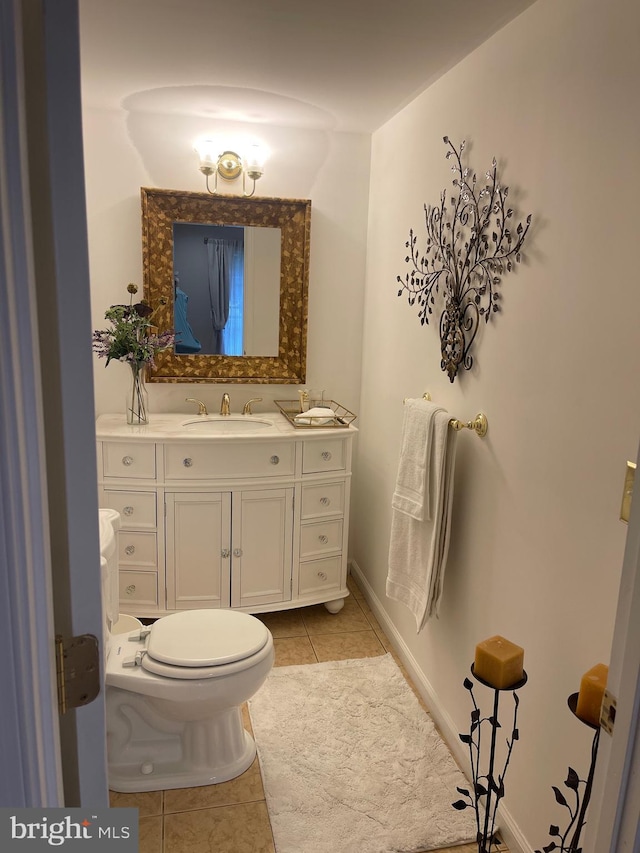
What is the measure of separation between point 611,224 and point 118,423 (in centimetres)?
224

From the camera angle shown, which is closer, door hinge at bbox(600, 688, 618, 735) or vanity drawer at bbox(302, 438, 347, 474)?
door hinge at bbox(600, 688, 618, 735)

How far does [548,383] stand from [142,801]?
176 cm

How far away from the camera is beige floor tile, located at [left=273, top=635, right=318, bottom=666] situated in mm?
2822

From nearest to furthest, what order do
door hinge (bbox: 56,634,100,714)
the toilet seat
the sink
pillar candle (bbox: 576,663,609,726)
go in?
door hinge (bbox: 56,634,100,714) → pillar candle (bbox: 576,663,609,726) → the toilet seat → the sink

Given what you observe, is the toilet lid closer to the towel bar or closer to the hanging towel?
the hanging towel

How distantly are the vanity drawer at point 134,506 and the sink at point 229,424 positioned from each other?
43cm

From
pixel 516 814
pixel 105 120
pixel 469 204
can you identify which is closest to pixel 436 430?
pixel 469 204

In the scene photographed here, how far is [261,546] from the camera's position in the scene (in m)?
2.96

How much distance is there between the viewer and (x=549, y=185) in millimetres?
1682

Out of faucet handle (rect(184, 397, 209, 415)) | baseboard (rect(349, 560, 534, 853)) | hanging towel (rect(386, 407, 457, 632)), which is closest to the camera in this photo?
baseboard (rect(349, 560, 534, 853))

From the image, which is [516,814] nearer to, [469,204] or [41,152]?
[469,204]

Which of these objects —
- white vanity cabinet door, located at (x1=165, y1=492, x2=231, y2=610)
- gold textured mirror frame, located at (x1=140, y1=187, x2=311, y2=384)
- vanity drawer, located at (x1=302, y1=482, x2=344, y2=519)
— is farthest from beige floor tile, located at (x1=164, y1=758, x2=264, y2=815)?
gold textured mirror frame, located at (x1=140, y1=187, x2=311, y2=384)

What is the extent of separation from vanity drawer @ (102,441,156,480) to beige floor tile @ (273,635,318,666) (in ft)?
3.13

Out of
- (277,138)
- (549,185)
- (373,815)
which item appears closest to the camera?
(549,185)
